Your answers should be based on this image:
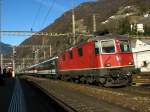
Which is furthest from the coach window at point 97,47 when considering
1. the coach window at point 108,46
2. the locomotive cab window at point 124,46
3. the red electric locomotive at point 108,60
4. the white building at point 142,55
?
the white building at point 142,55

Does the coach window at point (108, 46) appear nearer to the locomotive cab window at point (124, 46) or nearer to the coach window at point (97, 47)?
the coach window at point (97, 47)

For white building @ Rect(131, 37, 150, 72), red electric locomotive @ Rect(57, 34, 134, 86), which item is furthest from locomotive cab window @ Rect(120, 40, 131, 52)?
→ white building @ Rect(131, 37, 150, 72)

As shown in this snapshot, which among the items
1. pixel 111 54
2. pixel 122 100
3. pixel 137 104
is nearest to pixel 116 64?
pixel 111 54

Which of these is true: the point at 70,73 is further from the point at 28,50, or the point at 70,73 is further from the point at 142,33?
the point at 28,50

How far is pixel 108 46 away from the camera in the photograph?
26.2 metres

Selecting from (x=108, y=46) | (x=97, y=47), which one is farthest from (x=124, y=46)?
(x=97, y=47)

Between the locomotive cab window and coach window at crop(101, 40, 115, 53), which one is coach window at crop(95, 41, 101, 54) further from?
the locomotive cab window

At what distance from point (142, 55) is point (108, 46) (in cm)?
3388

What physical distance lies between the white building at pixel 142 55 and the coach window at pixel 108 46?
31.9m

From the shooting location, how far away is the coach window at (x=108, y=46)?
85.2 ft

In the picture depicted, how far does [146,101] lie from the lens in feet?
53.3

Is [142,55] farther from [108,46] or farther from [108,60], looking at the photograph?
[108,60]

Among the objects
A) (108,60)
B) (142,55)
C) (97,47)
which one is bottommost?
(108,60)

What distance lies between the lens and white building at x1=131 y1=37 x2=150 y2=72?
2279 inches
